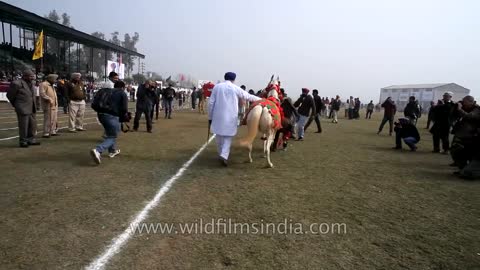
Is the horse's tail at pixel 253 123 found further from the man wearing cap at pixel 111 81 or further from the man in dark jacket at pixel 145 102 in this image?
the man in dark jacket at pixel 145 102

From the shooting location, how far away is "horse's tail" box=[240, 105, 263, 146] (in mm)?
6996

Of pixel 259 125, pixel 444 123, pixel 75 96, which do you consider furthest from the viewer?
pixel 75 96

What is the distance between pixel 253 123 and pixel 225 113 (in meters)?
0.63

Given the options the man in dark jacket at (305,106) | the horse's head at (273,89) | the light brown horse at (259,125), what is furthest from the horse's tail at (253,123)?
the man in dark jacket at (305,106)

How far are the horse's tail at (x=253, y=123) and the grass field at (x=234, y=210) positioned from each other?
22.1 inches

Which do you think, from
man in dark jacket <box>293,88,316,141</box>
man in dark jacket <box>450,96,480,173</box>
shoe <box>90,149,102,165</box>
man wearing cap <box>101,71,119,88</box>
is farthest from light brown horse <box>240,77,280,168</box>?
man in dark jacket <box>293,88,316,141</box>

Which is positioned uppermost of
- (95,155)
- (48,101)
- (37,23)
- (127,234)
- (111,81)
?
(37,23)

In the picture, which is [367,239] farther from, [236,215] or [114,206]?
[114,206]

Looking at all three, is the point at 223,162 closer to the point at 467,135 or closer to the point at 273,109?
the point at 273,109

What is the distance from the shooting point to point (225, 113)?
7.08m

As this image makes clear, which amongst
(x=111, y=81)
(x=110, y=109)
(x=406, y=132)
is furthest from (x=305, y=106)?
A: (x=110, y=109)

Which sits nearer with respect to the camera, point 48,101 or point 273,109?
point 273,109

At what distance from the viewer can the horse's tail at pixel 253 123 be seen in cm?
700

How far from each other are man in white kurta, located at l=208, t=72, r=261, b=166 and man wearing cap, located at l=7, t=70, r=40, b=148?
4387mm
